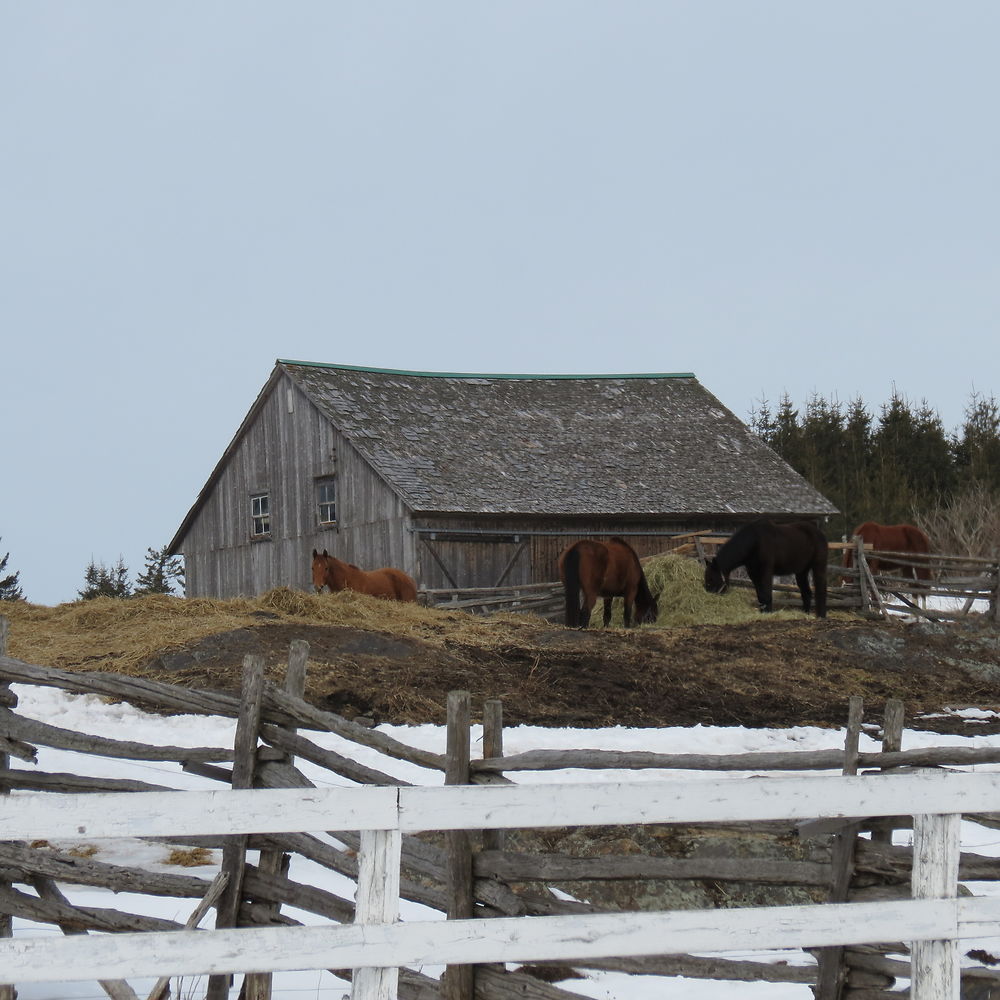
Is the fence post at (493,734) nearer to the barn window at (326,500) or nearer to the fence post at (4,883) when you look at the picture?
the fence post at (4,883)

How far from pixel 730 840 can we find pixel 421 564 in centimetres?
1656

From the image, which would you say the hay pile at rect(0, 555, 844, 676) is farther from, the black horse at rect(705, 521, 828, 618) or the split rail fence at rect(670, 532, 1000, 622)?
the split rail fence at rect(670, 532, 1000, 622)

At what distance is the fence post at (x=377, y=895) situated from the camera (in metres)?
3.56

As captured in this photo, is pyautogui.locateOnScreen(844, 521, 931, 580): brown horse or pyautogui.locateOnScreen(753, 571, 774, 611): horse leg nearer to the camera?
pyautogui.locateOnScreen(753, 571, 774, 611): horse leg

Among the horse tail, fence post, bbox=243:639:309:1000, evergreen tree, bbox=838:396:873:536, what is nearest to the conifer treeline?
evergreen tree, bbox=838:396:873:536

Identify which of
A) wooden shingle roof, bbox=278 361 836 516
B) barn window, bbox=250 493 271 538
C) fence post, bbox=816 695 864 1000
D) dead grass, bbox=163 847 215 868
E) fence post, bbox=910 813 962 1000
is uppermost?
wooden shingle roof, bbox=278 361 836 516

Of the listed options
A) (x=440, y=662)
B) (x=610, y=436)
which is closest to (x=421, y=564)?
(x=610, y=436)

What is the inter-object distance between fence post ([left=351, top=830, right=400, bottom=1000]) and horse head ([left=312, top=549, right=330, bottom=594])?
17.4 m

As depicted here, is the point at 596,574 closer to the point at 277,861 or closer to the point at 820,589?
the point at 820,589

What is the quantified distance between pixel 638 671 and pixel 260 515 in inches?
663

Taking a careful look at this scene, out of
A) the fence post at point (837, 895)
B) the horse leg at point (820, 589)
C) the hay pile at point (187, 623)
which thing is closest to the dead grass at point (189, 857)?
the fence post at point (837, 895)

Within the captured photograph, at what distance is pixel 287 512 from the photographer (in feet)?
93.9

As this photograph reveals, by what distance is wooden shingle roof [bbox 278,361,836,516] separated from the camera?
2628cm

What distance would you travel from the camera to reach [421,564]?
24.8 meters
